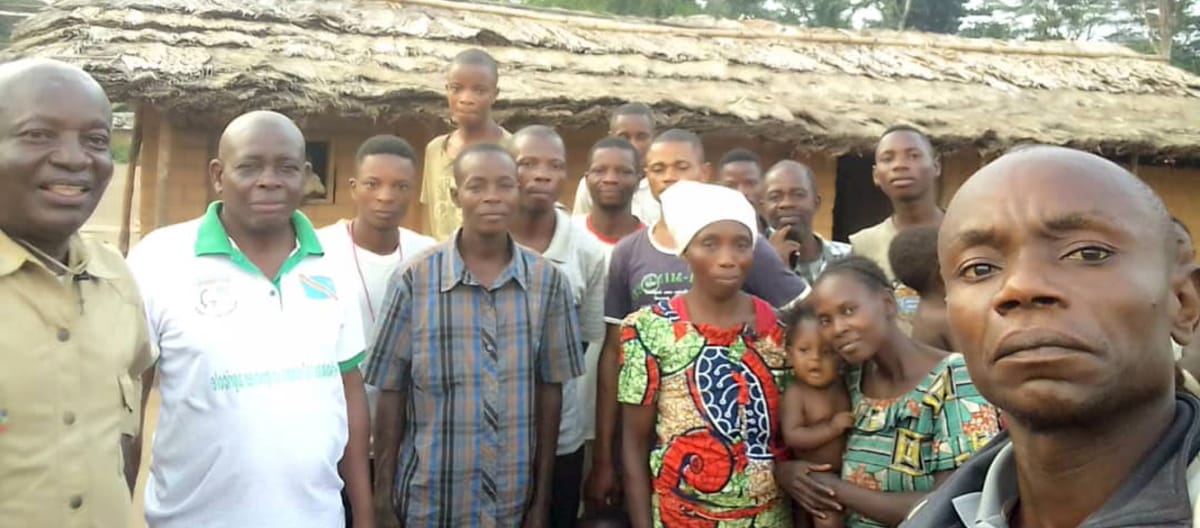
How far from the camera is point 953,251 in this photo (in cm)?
115

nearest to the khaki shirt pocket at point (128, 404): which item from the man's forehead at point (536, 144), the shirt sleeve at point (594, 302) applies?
the shirt sleeve at point (594, 302)

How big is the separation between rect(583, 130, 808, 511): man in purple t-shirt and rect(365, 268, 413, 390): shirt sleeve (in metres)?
0.67

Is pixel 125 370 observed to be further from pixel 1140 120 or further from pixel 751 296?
pixel 1140 120

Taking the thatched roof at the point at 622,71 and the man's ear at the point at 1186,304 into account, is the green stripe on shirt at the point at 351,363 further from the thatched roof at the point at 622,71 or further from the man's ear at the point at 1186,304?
the thatched roof at the point at 622,71

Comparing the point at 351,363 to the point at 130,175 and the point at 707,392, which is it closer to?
the point at 707,392

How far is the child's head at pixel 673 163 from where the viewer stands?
4379 millimetres

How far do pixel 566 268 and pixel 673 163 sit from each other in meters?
Answer: 1.02

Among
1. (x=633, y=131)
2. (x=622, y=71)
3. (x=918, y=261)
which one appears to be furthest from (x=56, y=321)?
(x=622, y=71)

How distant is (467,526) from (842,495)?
1088mm

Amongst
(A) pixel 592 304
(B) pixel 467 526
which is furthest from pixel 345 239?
(B) pixel 467 526

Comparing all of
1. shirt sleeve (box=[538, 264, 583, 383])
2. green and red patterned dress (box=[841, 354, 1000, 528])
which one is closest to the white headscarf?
shirt sleeve (box=[538, 264, 583, 383])

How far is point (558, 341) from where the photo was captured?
3.17 m

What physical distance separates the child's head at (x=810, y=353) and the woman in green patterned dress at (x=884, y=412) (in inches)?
2.1

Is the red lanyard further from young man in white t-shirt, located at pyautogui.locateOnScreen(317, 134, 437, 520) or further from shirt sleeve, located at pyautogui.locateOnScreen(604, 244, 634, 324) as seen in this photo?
shirt sleeve, located at pyautogui.locateOnScreen(604, 244, 634, 324)
